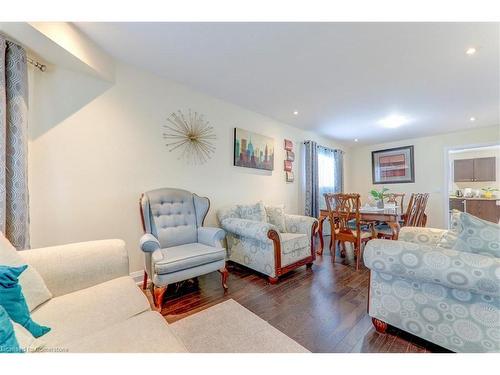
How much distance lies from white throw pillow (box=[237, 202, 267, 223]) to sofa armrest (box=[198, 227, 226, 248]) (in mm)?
636

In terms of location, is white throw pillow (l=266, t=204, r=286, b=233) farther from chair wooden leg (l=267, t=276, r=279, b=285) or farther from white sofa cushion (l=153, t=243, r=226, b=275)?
Result: white sofa cushion (l=153, t=243, r=226, b=275)

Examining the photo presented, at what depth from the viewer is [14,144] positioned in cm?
148

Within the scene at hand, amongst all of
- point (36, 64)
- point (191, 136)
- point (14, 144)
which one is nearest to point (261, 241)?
point (191, 136)

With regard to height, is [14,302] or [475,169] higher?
[475,169]

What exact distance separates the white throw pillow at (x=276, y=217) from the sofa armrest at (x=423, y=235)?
57.3 inches

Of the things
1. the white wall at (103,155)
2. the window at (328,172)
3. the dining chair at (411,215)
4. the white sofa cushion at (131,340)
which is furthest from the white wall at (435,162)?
the white sofa cushion at (131,340)

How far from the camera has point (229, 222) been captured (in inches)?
103

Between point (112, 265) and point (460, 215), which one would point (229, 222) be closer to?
point (112, 265)

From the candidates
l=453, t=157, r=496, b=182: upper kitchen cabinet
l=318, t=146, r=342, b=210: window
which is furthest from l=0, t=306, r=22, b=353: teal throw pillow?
l=453, t=157, r=496, b=182: upper kitchen cabinet

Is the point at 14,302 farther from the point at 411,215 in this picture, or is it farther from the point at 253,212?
the point at 411,215

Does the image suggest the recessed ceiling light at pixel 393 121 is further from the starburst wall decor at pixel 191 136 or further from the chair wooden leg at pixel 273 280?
the chair wooden leg at pixel 273 280

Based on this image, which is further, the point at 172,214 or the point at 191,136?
the point at 191,136

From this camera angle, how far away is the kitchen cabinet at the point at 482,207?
503 centimetres

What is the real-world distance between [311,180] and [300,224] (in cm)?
165
